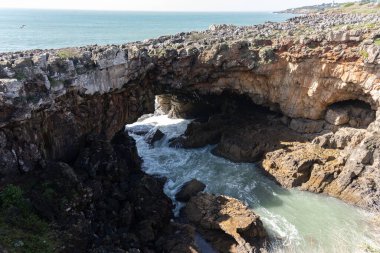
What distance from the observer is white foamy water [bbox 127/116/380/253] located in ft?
74.1

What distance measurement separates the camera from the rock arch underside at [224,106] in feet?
73.1

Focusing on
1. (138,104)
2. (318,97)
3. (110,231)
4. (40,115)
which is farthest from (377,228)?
(40,115)

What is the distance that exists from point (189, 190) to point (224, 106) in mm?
12243

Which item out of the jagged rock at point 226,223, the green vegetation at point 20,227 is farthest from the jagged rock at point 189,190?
the green vegetation at point 20,227

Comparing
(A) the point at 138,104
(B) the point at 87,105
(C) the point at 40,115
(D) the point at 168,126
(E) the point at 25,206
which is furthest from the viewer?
(D) the point at 168,126

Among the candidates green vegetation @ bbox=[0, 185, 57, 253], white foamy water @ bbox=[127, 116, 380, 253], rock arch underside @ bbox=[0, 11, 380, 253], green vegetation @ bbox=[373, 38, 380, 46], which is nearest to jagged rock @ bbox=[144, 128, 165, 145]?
white foamy water @ bbox=[127, 116, 380, 253]

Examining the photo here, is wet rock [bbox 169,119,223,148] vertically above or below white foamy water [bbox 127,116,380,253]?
above

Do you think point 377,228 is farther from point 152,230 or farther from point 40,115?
point 40,115

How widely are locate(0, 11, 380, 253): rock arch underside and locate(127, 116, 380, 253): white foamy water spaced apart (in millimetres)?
1104

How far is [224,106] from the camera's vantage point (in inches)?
1436

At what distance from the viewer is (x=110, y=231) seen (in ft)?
68.9

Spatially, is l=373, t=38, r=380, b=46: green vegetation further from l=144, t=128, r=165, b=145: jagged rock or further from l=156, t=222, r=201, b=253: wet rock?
l=144, t=128, r=165, b=145: jagged rock

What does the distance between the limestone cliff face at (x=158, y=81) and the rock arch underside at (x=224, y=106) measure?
0.26 feet

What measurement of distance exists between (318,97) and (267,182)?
7.98 metres
